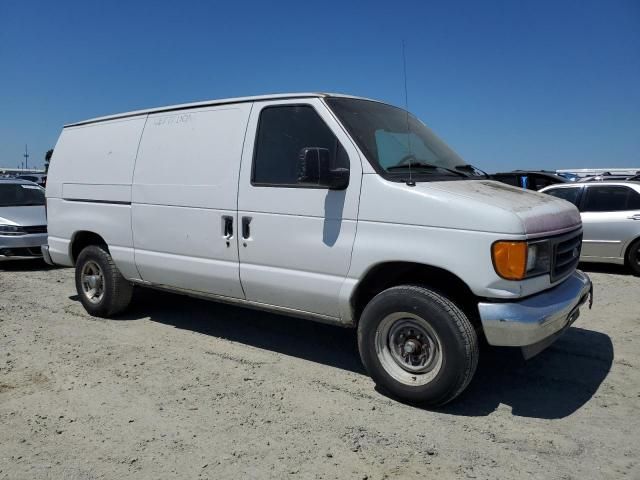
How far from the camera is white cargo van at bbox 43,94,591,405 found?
349cm

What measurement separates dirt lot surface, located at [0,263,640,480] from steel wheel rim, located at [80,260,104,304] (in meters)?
0.45

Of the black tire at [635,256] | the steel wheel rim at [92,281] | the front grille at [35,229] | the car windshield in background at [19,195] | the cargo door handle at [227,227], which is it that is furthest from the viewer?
the car windshield in background at [19,195]

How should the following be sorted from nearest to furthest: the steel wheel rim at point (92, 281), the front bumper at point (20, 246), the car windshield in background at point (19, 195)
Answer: the steel wheel rim at point (92, 281) < the front bumper at point (20, 246) < the car windshield in background at point (19, 195)

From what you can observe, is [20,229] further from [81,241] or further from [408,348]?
[408,348]

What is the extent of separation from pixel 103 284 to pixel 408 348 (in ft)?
12.2

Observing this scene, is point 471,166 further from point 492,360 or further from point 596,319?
point 596,319

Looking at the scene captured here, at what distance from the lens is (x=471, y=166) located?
15.9ft

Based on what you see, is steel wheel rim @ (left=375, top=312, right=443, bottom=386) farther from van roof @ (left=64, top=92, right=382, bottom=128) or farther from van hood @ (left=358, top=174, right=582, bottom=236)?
van roof @ (left=64, top=92, right=382, bottom=128)

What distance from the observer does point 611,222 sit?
8.92 meters

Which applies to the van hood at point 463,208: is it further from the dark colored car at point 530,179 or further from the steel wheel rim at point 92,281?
the dark colored car at point 530,179

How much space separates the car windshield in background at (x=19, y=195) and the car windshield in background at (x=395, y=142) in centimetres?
875

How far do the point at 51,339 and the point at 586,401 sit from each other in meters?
4.86

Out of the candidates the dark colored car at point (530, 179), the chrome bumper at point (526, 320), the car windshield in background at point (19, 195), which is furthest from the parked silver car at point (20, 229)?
the dark colored car at point (530, 179)

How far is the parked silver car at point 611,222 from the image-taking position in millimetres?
8766
